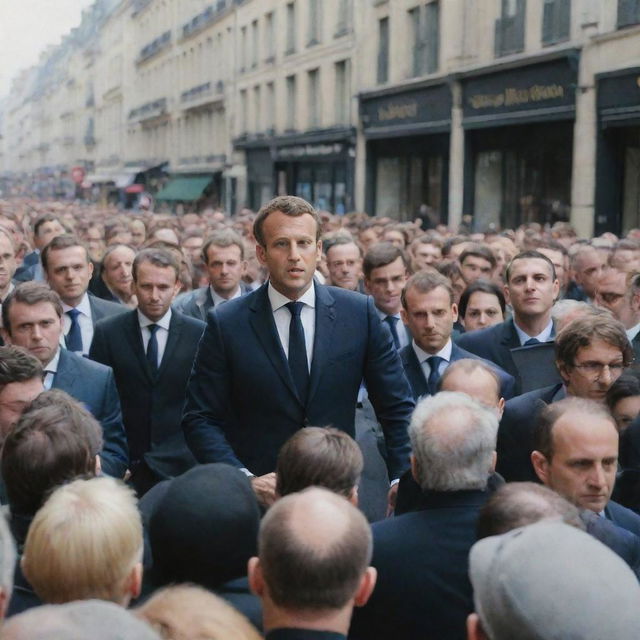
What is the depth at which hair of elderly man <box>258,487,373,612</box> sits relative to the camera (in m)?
2.82

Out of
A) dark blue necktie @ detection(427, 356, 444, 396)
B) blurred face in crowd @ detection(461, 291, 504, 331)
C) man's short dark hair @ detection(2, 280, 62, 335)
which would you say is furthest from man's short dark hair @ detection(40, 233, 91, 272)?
dark blue necktie @ detection(427, 356, 444, 396)

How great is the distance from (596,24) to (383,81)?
1111 centimetres

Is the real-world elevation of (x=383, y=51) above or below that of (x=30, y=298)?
above

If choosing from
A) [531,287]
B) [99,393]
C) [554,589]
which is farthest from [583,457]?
A: [531,287]

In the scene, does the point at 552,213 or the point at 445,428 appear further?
the point at 552,213

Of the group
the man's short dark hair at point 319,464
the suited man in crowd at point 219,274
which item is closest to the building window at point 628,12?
the suited man in crowd at point 219,274

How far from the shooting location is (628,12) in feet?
60.4

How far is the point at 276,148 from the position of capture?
39438 mm

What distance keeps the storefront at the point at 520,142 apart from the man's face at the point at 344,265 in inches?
437

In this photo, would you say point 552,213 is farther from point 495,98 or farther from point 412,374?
point 412,374

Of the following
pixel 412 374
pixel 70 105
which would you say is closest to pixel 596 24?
pixel 412 374

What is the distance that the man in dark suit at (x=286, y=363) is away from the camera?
493 cm

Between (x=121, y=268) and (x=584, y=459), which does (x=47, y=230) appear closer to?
(x=121, y=268)

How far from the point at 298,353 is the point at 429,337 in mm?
1606
